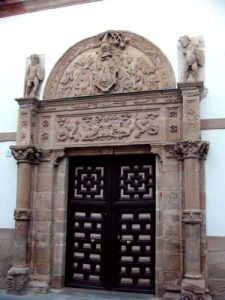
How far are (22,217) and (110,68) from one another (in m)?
2.76

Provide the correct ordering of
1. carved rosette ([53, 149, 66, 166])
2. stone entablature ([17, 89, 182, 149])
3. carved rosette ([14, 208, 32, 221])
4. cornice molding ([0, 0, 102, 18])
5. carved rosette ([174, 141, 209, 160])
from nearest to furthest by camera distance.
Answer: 1. carved rosette ([174, 141, 209, 160])
2. stone entablature ([17, 89, 182, 149])
3. carved rosette ([14, 208, 32, 221])
4. carved rosette ([53, 149, 66, 166])
5. cornice molding ([0, 0, 102, 18])

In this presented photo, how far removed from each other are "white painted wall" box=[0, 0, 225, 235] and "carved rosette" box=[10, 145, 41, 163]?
531mm

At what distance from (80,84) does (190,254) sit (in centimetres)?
319

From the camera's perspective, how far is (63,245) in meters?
6.47

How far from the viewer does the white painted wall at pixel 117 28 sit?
5988 millimetres

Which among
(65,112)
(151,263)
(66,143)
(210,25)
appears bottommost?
(151,263)

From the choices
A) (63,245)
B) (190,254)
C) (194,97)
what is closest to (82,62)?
(194,97)

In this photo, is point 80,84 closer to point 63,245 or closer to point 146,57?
point 146,57

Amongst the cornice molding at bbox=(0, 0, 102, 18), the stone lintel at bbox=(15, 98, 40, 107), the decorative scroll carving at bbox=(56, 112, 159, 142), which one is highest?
the cornice molding at bbox=(0, 0, 102, 18)

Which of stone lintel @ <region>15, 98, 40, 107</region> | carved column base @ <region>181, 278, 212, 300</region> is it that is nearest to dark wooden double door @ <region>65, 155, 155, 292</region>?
carved column base @ <region>181, 278, 212, 300</region>

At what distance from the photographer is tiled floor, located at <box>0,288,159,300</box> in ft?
19.7

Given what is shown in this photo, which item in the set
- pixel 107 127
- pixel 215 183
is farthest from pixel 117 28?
pixel 215 183

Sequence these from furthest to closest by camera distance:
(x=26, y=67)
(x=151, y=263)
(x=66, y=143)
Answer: (x=26, y=67), (x=66, y=143), (x=151, y=263)

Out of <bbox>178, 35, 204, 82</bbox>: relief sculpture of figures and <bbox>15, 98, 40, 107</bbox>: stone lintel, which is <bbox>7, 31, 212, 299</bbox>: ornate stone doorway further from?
<bbox>178, 35, 204, 82</bbox>: relief sculpture of figures
